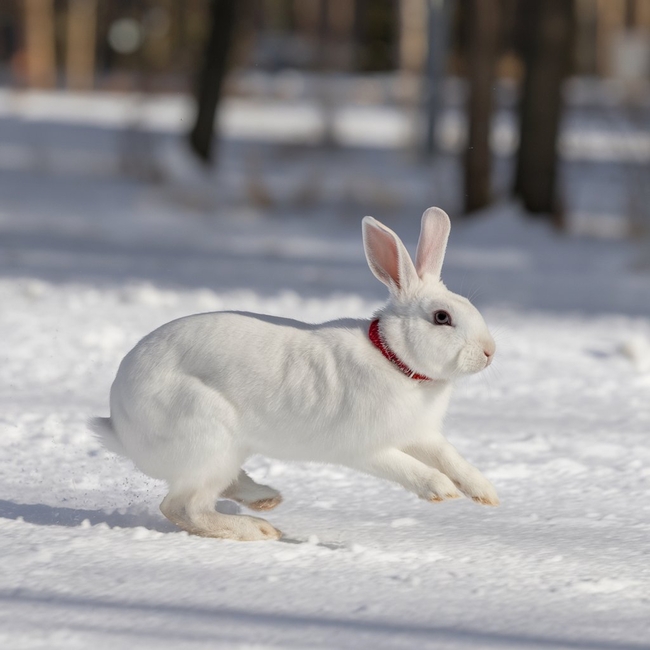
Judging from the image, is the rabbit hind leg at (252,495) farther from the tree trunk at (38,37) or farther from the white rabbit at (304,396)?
the tree trunk at (38,37)

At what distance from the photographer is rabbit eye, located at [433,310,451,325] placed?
3.09 metres

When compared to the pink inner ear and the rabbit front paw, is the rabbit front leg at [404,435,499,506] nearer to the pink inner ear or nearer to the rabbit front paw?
the rabbit front paw

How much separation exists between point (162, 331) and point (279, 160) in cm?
1352

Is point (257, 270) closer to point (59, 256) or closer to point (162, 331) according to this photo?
point (59, 256)

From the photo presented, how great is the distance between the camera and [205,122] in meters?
15.1

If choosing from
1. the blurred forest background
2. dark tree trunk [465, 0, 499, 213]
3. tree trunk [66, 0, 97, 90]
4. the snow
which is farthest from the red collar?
tree trunk [66, 0, 97, 90]

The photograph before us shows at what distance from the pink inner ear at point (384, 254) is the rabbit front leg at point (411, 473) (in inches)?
16.9

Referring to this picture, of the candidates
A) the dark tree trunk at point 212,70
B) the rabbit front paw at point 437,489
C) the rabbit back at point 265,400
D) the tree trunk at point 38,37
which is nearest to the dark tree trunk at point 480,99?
the dark tree trunk at point 212,70

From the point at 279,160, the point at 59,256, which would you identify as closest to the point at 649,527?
the point at 59,256

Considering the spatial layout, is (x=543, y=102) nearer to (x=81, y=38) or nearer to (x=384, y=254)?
(x=384, y=254)

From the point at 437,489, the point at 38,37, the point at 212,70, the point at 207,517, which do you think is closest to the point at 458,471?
the point at 437,489

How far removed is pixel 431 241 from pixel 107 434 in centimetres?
96

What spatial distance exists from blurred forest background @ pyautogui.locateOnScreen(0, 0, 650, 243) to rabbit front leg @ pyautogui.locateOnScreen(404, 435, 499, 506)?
638 cm

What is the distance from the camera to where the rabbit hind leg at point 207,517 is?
3.11m
